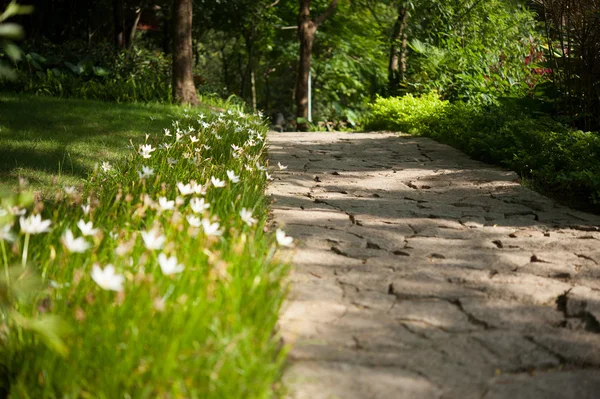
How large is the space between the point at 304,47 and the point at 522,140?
8.95 meters

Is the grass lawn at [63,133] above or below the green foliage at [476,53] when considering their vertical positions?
below

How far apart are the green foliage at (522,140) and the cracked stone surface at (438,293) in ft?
0.98

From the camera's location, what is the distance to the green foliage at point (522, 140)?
5672 millimetres

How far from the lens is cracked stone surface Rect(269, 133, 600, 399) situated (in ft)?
7.74

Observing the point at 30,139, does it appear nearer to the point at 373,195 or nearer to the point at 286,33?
the point at 373,195

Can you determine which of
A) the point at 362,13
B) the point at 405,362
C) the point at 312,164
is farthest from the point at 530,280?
the point at 362,13

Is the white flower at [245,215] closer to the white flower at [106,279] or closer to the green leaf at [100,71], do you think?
the white flower at [106,279]

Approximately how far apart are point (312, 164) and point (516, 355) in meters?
5.03

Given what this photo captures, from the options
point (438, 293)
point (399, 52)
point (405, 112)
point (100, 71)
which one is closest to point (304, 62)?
point (399, 52)

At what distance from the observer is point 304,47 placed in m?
15.2

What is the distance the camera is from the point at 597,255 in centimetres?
399

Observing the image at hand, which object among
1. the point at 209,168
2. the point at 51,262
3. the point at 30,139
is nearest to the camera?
the point at 51,262

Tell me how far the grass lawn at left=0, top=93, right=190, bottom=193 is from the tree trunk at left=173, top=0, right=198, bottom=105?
85cm

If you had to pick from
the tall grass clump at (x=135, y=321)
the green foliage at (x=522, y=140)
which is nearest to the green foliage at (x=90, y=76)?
the green foliage at (x=522, y=140)
